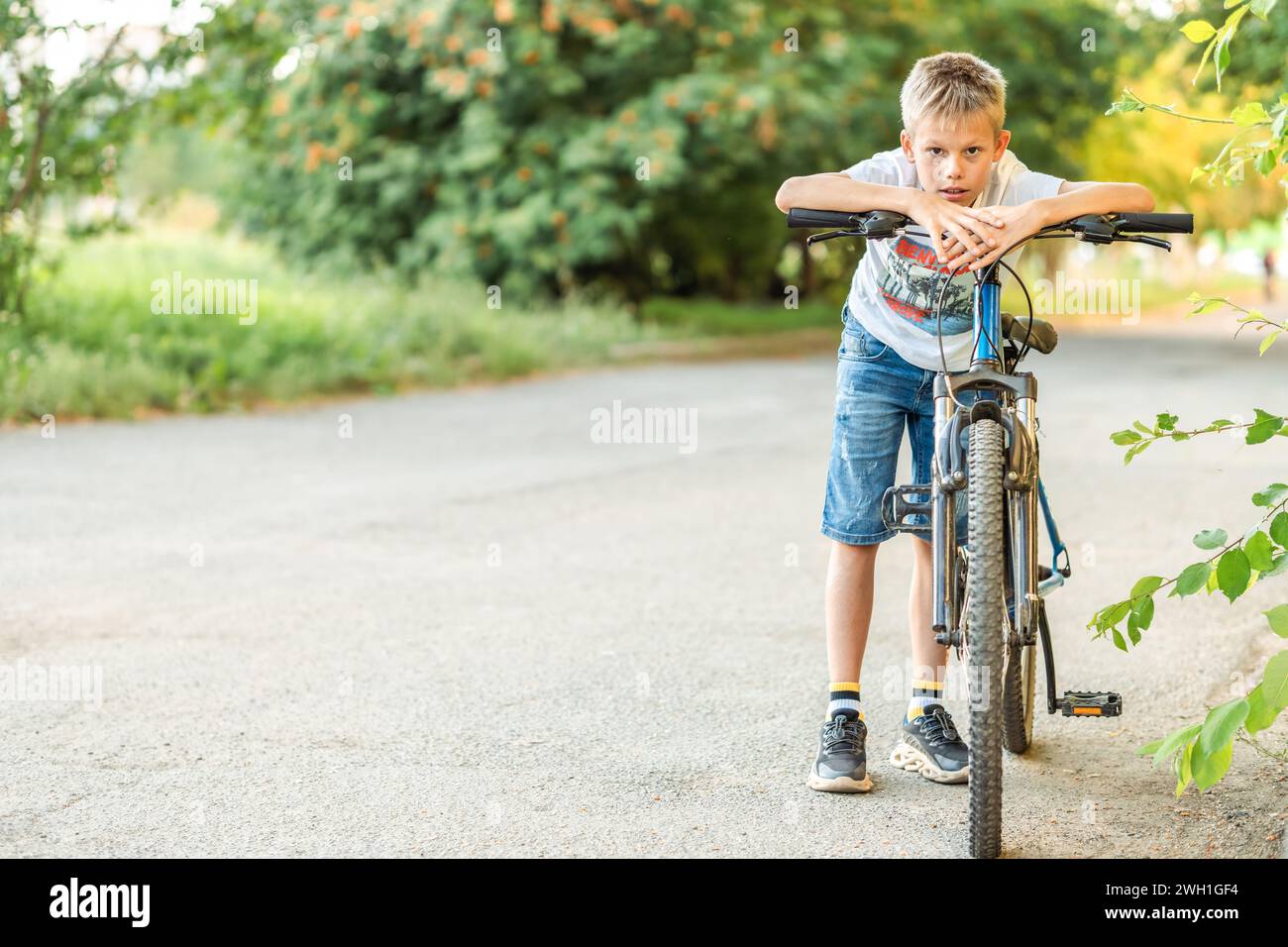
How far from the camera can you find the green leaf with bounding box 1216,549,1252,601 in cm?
351

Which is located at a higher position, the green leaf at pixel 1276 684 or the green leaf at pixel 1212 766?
the green leaf at pixel 1276 684

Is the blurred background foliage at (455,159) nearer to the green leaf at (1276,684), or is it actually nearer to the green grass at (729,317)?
the green grass at (729,317)

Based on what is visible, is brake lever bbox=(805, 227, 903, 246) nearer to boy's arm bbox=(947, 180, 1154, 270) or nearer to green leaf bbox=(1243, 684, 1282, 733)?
boy's arm bbox=(947, 180, 1154, 270)

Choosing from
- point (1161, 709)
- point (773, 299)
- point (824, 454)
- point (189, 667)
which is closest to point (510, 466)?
point (824, 454)

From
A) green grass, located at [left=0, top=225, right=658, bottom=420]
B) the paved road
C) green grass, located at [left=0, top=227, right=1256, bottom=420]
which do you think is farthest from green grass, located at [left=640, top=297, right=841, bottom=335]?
the paved road

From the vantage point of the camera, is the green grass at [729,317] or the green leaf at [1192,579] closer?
the green leaf at [1192,579]

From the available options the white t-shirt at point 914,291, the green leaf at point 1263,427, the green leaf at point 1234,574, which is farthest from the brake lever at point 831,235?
the green leaf at point 1234,574

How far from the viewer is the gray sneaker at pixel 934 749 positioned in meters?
4.12

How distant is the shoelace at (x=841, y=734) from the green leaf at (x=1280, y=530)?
1.17 meters

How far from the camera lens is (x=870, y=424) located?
13.3 feet

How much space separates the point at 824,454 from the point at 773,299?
18149 millimetres

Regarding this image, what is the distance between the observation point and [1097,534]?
778cm

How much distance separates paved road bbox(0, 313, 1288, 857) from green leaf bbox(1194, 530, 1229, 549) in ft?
2.22

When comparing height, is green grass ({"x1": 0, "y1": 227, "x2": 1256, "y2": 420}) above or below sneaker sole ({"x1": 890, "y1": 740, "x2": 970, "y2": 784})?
above
